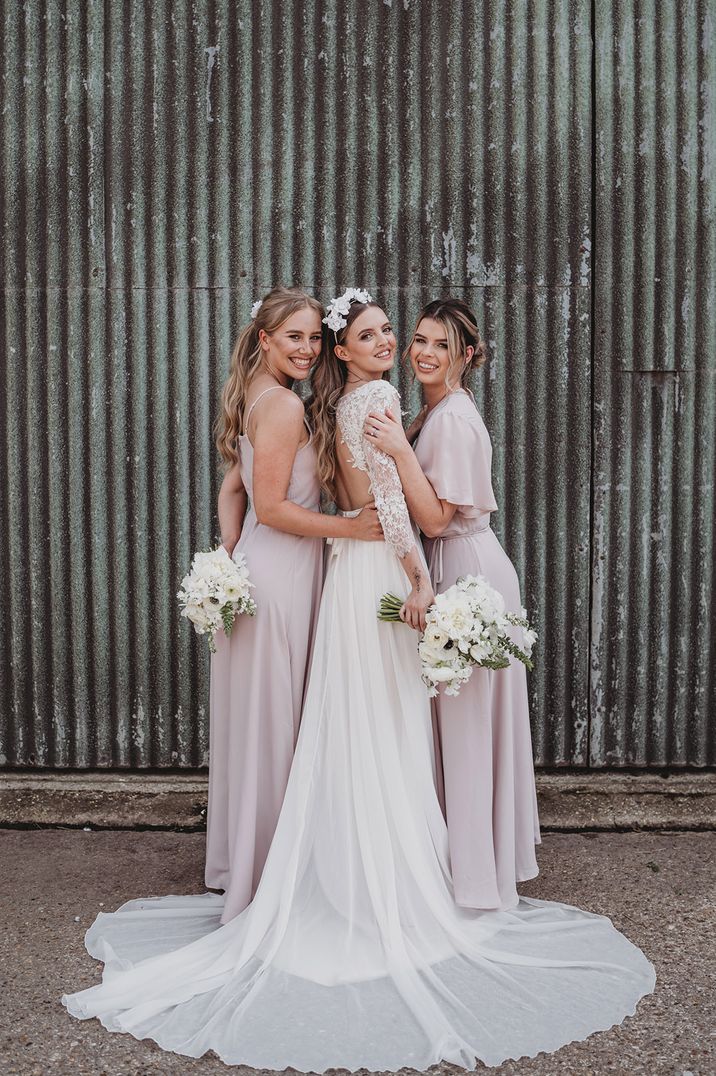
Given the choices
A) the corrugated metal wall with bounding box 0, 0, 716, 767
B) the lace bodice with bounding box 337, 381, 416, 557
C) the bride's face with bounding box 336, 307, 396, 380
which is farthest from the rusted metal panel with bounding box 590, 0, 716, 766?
the lace bodice with bounding box 337, 381, 416, 557

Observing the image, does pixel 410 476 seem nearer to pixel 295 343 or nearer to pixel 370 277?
pixel 295 343

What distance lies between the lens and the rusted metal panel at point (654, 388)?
16.9 feet

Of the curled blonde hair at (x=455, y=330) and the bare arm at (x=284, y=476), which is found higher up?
the curled blonde hair at (x=455, y=330)

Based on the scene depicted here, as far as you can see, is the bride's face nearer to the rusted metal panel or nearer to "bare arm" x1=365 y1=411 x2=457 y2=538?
"bare arm" x1=365 y1=411 x2=457 y2=538

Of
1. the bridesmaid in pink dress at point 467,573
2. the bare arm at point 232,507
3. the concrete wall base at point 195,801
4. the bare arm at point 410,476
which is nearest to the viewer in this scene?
the bare arm at point 410,476

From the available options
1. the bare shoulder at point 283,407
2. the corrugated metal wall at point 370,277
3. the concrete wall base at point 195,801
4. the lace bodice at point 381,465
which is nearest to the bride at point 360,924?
the lace bodice at point 381,465

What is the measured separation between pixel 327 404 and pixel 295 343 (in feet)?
0.87

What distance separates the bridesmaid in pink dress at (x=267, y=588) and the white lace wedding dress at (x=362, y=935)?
14 centimetres

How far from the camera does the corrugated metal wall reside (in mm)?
5172

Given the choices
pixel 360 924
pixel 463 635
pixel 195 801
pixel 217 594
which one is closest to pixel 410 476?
pixel 463 635

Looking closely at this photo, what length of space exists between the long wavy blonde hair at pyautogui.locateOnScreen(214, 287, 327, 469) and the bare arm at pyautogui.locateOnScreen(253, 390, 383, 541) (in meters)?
0.21

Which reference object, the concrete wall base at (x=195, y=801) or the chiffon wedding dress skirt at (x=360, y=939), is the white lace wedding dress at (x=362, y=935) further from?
the concrete wall base at (x=195, y=801)

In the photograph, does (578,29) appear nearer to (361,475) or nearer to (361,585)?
(361,475)

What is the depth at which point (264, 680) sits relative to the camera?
159 inches
